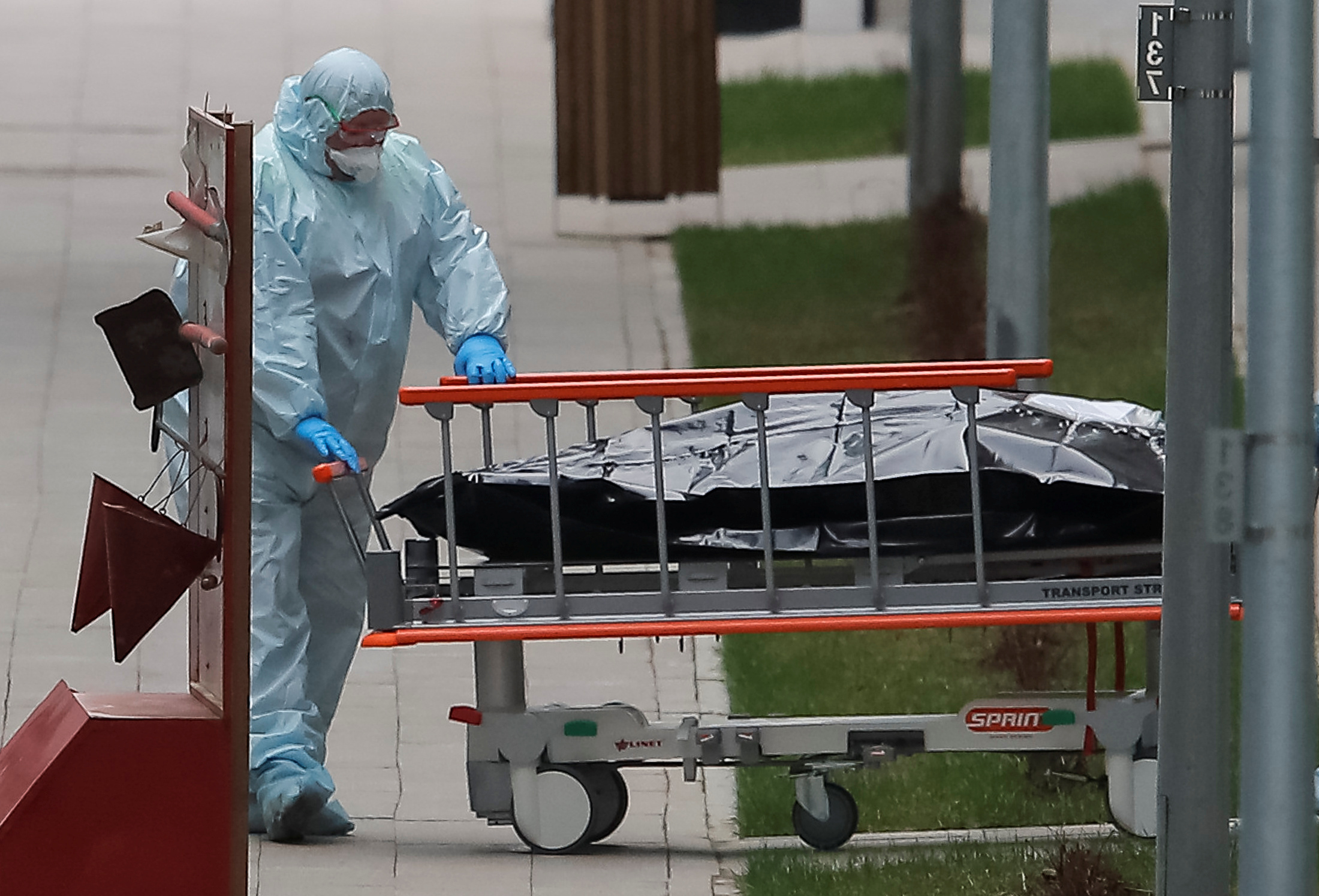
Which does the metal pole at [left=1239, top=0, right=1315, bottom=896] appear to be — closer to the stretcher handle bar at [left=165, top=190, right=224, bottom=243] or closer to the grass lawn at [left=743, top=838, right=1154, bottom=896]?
the grass lawn at [left=743, top=838, right=1154, bottom=896]

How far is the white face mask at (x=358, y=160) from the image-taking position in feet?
21.1

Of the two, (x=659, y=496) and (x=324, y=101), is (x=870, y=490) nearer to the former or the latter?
(x=659, y=496)

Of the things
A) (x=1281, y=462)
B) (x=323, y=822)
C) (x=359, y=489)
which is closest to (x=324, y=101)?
(x=359, y=489)

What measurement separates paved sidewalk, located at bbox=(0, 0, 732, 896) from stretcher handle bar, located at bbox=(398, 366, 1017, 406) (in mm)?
1176

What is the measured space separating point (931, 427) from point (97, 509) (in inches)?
87.4

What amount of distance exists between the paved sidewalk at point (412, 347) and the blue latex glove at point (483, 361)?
1162 mm

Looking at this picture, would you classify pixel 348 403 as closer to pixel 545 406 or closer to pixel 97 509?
pixel 545 406

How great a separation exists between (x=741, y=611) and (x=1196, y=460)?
1.44 metres

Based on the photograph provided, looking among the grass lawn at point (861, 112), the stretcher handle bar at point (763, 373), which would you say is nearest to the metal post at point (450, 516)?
the stretcher handle bar at point (763, 373)

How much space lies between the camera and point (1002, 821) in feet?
21.9

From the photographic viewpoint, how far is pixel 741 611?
5.95 m

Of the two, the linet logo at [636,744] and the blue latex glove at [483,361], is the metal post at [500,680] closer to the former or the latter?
the linet logo at [636,744]

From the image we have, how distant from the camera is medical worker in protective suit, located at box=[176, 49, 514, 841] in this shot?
6332 mm

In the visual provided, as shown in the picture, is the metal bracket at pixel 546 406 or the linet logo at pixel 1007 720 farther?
the linet logo at pixel 1007 720
